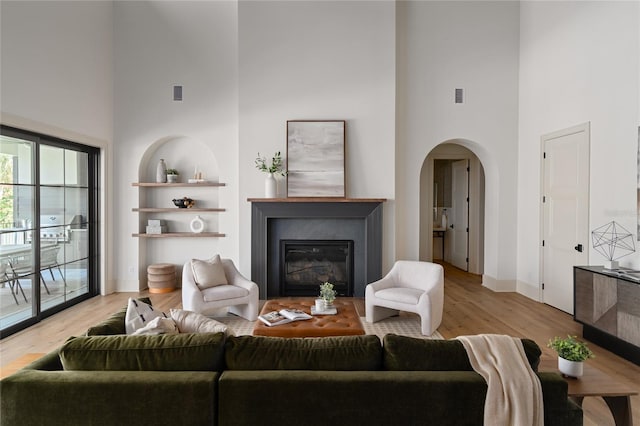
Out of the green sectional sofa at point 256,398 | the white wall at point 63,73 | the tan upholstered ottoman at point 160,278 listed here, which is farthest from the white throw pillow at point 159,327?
the tan upholstered ottoman at point 160,278

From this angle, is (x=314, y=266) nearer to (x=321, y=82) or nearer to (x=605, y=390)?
(x=321, y=82)

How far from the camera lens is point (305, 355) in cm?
183

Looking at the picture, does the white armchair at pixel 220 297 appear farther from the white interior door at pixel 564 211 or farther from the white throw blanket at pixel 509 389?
the white interior door at pixel 564 211

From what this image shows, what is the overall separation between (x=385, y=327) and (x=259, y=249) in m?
2.20

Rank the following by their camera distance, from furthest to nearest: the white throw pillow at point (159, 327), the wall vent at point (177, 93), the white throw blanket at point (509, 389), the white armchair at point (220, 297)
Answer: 1. the wall vent at point (177, 93)
2. the white armchair at point (220, 297)
3. the white throw pillow at point (159, 327)
4. the white throw blanket at point (509, 389)

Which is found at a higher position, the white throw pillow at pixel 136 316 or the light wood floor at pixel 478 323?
the white throw pillow at pixel 136 316

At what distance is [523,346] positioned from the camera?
1868mm

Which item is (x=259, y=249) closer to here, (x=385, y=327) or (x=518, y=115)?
(x=385, y=327)

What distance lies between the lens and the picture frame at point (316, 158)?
5.64 m

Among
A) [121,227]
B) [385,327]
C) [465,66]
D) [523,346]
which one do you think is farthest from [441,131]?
[121,227]

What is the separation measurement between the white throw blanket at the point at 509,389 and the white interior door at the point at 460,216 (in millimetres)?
6258

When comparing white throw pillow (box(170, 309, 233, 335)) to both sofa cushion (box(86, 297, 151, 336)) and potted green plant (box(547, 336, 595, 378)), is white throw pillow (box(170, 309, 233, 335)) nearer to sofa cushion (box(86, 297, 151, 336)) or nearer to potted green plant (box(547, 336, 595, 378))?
sofa cushion (box(86, 297, 151, 336))

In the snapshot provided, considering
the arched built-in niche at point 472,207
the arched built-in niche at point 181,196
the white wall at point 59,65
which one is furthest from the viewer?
the arched built-in niche at point 472,207

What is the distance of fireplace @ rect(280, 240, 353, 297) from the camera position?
580 cm
